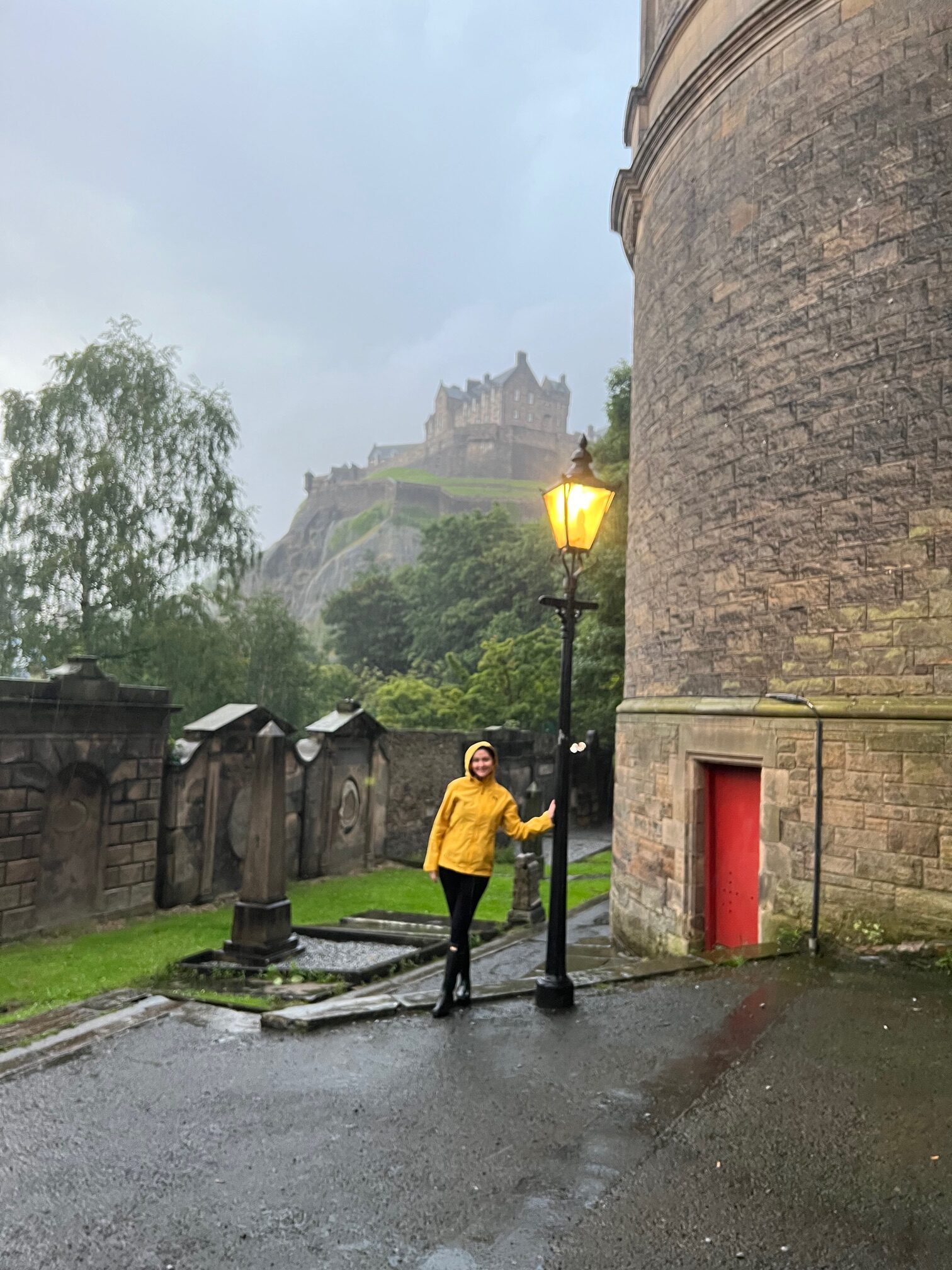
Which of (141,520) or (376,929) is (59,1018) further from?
(141,520)

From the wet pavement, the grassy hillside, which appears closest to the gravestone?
the wet pavement

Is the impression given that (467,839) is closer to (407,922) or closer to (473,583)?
(407,922)

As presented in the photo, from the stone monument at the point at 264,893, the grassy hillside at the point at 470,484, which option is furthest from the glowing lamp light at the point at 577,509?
the grassy hillside at the point at 470,484

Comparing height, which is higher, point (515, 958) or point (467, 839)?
point (467, 839)

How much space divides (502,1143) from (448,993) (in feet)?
6.19

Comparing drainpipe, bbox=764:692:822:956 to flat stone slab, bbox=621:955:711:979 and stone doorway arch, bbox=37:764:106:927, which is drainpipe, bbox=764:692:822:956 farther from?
stone doorway arch, bbox=37:764:106:927

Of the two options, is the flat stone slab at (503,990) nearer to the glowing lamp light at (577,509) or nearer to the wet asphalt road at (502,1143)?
the wet asphalt road at (502,1143)

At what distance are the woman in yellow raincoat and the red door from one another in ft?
11.1

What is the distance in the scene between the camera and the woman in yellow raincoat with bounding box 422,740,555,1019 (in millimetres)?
5812

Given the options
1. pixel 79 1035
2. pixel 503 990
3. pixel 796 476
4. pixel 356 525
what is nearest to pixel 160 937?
pixel 79 1035

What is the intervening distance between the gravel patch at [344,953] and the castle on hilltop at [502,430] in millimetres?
96097

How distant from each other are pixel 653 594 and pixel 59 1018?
7.06 meters

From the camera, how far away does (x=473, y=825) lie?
19.1ft

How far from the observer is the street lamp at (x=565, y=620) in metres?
5.82
